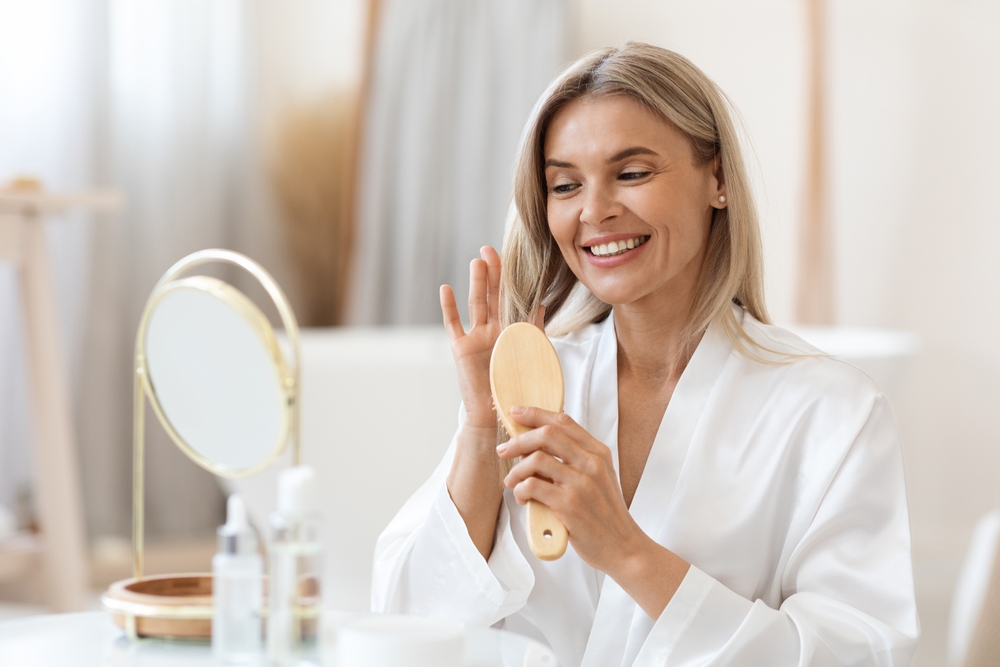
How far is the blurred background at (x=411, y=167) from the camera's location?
2873 mm

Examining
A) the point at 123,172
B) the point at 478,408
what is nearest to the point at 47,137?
the point at 123,172

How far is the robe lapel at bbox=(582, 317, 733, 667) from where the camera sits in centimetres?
113

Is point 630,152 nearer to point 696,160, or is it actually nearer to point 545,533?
point 696,160

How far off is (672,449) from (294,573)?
0.54 meters

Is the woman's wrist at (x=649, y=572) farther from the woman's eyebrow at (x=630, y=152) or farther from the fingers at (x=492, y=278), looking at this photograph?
the woman's eyebrow at (x=630, y=152)

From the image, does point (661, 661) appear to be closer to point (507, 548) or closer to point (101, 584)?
point (507, 548)

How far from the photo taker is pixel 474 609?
3.75 feet

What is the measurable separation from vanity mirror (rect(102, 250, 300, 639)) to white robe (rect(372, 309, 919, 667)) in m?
0.32

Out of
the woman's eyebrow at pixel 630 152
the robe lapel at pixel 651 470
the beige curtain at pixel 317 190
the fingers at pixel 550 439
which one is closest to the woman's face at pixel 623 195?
the woman's eyebrow at pixel 630 152

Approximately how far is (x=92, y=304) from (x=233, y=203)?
53 cm

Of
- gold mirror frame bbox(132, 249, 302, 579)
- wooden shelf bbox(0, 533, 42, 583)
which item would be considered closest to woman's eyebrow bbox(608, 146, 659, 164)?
Result: gold mirror frame bbox(132, 249, 302, 579)

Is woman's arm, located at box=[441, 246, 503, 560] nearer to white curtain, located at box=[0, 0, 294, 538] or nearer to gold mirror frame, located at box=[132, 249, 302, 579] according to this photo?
gold mirror frame, located at box=[132, 249, 302, 579]

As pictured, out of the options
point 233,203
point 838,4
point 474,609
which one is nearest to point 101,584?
point 233,203

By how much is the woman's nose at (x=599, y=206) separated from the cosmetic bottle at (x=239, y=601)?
543 millimetres
